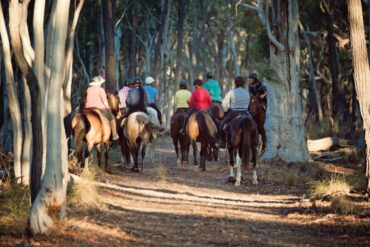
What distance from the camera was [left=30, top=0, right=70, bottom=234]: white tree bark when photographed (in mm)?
9781

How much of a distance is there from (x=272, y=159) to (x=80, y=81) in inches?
908

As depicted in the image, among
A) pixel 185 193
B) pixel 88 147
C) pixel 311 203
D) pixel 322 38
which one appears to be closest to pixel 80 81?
pixel 322 38

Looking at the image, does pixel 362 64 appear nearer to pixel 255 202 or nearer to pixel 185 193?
pixel 255 202

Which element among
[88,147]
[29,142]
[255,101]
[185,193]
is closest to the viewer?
[29,142]

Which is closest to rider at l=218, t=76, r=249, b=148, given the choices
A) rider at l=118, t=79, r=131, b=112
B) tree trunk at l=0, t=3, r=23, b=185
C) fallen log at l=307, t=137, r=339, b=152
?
rider at l=118, t=79, r=131, b=112

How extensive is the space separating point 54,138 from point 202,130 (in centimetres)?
1080

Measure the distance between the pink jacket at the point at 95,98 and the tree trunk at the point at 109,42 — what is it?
5639 millimetres

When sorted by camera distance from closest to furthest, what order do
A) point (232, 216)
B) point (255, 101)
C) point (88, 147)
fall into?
point (232, 216) → point (88, 147) → point (255, 101)

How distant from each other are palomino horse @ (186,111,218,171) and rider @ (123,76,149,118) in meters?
1.58

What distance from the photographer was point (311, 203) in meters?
13.3

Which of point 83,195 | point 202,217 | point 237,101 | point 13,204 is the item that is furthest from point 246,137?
point 13,204

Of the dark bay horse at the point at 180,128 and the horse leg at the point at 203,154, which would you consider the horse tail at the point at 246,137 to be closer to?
the horse leg at the point at 203,154

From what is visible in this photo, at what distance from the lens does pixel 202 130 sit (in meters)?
20.6

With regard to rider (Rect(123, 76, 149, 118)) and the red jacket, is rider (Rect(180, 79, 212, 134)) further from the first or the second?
rider (Rect(123, 76, 149, 118))
